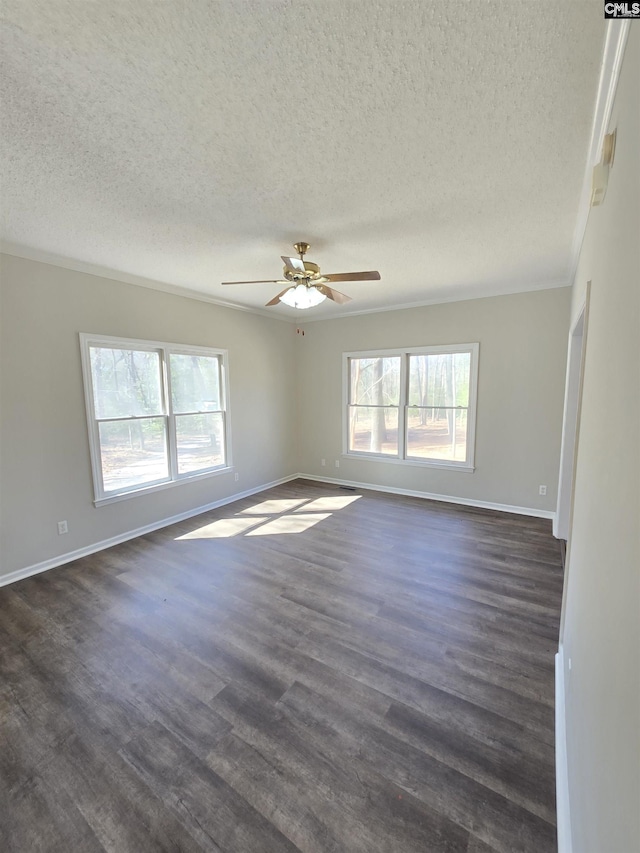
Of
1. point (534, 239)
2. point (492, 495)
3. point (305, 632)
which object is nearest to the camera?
point (305, 632)

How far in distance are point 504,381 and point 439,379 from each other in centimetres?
82

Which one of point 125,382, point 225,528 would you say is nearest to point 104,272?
point 125,382

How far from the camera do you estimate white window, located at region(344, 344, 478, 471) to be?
4645mm

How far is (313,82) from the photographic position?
1.34m

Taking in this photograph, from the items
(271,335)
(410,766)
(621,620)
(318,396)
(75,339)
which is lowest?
(410,766)

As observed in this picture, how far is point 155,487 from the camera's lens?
Answer: 400cm

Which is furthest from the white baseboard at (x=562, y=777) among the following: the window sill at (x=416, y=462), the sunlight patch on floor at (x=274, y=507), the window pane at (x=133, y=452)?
the window pane at (x=133, y=452)

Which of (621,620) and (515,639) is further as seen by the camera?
(515,639)

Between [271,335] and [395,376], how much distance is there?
6.64 ft

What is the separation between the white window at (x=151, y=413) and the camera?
3.49 metres

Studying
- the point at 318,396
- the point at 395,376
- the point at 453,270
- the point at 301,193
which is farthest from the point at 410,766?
the point at 318,396

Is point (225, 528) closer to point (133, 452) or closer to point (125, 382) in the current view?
point (133, 452)

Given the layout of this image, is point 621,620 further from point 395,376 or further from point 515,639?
point 395,376

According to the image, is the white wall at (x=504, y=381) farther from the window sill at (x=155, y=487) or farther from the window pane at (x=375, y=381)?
the window sill at (x=155, y=487)
